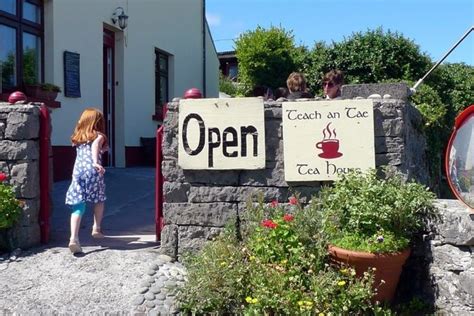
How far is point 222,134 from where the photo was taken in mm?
5512

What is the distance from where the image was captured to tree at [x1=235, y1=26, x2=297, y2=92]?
17.5 meters

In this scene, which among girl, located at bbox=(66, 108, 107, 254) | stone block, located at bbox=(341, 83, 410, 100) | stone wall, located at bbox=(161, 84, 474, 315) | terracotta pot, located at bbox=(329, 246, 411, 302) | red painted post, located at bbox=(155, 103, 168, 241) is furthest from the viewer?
stone block, located at bbox=(341, 83, 410, 100)

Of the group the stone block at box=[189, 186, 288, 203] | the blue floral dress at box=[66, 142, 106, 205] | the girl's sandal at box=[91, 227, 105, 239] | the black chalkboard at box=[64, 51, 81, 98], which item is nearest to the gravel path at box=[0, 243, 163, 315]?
the girl's sandal at box=[91, 227, 105, 239]

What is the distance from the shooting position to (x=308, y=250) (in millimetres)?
4695

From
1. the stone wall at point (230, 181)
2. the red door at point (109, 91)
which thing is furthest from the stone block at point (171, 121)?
the red door at point (109, 91)

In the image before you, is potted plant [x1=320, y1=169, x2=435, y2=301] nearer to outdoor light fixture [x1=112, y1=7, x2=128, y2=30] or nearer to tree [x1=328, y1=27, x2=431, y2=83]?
outdoor light fixture [x1=112, y1=7, x2=128, y2=30]

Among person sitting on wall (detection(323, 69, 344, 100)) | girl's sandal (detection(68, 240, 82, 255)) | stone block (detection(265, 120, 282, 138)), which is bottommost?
girl's sandal (detection(68, 240, 82, 255))

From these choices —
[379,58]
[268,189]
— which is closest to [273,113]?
[268,189]

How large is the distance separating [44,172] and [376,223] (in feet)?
9.91

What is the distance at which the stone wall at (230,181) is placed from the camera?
17.2 feet

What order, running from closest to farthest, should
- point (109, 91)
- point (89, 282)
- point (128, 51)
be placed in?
point (89, 282)
point (109, 91)
point (128, 51)

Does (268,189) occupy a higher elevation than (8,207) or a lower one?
Result: higher

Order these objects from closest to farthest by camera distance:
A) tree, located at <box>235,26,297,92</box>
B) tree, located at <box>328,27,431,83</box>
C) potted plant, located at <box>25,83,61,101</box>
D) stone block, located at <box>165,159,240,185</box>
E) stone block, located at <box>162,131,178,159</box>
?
stone block, located at <box>165,159,240,185</box> < stone block, located at <box>162,131,178,159</box> < potted plant, located at <box>25,83,61,101</box> < tree, located at <box>328,27,431,83</box> < tree, located at <box>235,26,297,92</box>

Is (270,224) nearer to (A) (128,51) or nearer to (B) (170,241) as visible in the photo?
(B) (170,241)
